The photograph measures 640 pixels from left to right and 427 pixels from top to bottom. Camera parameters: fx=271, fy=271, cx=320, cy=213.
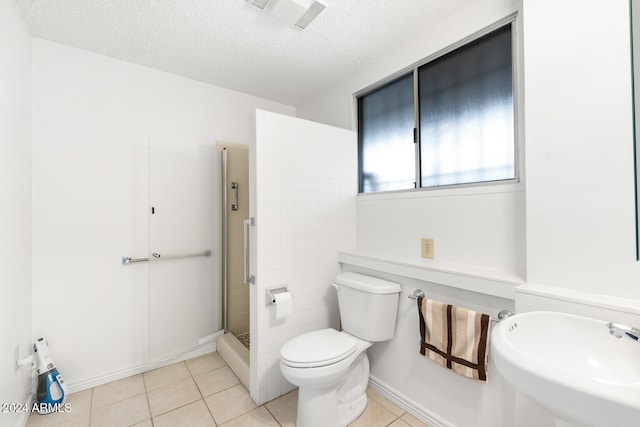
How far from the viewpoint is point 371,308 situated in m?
1.73

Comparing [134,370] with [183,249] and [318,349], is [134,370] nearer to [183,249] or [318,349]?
[183,249]

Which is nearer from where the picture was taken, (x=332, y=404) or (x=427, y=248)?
(x=332, y=404)

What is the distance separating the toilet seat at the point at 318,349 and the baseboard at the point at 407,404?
1.61ft

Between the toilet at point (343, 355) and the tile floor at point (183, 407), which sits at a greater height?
the toilet at point (343, 355)

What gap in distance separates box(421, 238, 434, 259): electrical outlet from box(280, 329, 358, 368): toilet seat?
0.72 meters

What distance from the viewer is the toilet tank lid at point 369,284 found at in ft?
5.65

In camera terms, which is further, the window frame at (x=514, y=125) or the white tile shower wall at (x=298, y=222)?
the white tile shower wall at (x=298, y=222)

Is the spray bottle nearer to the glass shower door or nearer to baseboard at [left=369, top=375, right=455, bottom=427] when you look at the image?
the glass shower door

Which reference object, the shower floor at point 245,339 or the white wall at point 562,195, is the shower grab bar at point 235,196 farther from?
the white wall at point 562,195

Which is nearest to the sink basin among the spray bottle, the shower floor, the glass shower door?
the shower floor

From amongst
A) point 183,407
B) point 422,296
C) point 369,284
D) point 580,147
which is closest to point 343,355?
point 369,284

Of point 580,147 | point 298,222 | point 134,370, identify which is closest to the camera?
point 580,147

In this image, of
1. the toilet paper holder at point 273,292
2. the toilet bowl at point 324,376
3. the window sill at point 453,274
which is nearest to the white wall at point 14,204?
the toilet paper holder at point 273,292

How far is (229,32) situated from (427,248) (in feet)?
6.38
